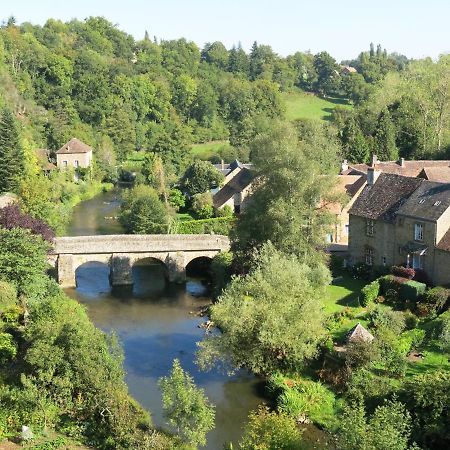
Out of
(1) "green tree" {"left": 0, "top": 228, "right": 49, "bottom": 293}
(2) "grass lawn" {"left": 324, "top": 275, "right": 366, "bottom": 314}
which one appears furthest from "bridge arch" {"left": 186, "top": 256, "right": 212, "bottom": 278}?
(1) "green tree" {"left": 0, "top": 228, "right": 49, "bottom": 293}

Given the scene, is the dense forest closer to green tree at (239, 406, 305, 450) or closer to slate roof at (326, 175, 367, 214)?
green tree at (239, 406, 305, 450)

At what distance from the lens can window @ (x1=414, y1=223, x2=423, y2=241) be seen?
4162 cm

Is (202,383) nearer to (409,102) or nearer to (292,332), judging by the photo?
(292,332)

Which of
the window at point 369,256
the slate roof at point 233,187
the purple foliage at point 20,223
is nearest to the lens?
the purple foliage at point 20,223

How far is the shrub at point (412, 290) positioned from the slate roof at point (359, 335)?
8.00 metres

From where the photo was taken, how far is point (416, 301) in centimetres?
3888

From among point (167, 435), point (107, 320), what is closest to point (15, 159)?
point (107, 320)

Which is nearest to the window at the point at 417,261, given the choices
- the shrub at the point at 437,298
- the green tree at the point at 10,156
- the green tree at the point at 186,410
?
the shrub at the point at 437,298

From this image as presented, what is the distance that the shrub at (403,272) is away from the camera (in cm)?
4084

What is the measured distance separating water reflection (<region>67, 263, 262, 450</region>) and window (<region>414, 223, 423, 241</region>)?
1549 centimetres

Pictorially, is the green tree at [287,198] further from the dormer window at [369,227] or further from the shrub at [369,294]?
the dormer window at [369,227]

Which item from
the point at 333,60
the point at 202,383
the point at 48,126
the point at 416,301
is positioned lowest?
the point at 202,383

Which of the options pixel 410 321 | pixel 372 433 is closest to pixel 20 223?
pixel 410 321

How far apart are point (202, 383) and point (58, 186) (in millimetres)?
49473
